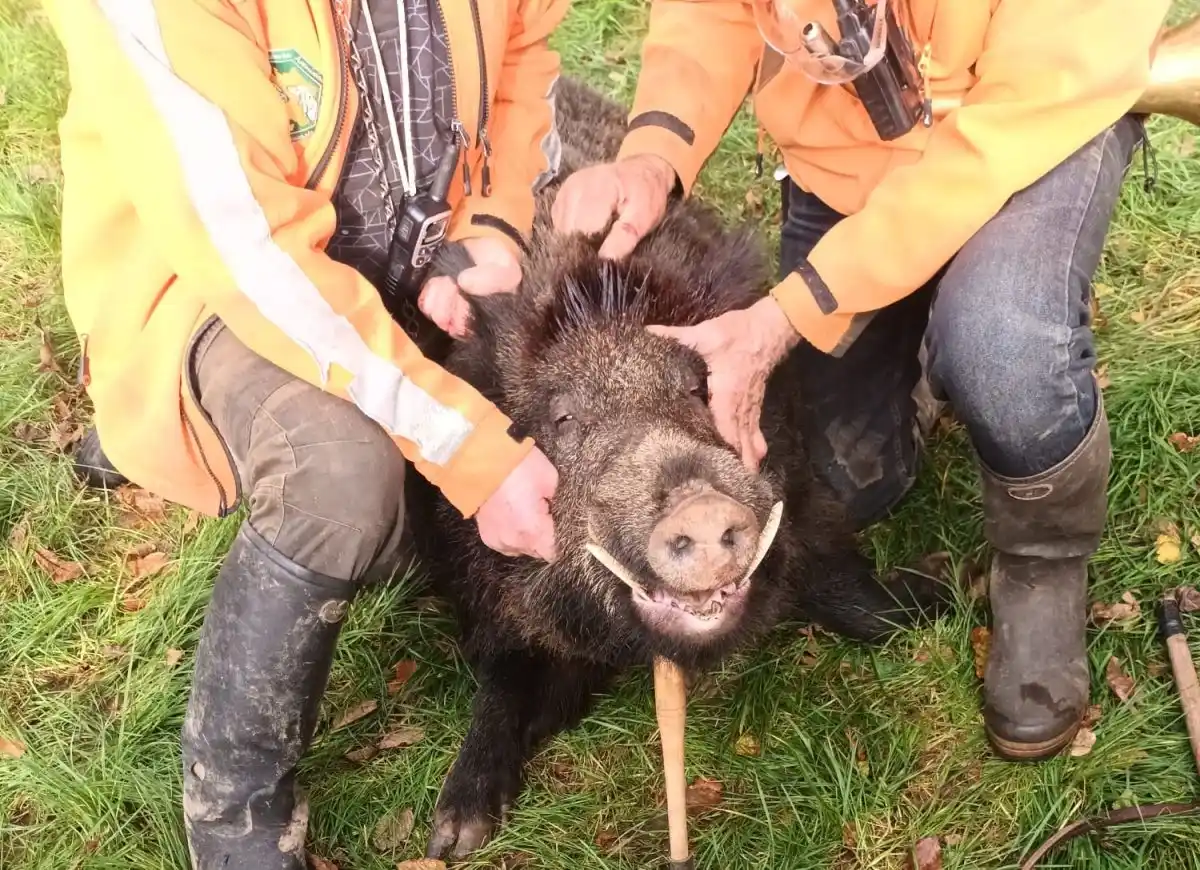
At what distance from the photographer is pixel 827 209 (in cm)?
335

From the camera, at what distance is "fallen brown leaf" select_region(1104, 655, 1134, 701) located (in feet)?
9.97

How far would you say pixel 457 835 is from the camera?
304cm

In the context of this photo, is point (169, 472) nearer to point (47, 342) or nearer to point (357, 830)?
point (357, 830)

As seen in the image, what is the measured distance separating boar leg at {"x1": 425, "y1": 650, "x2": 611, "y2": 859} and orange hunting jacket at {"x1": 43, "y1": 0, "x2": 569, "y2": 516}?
885 mm

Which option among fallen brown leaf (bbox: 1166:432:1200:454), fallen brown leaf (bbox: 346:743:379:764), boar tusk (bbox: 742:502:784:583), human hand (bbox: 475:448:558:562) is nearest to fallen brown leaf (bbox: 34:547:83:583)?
fallen brown leaf (bbox: 346:743:379:764)

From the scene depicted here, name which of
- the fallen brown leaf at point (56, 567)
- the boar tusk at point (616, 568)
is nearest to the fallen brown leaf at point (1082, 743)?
the boar tusk at point (616, 568)

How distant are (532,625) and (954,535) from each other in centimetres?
143

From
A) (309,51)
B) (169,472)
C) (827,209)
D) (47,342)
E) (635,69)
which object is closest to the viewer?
(309,51)

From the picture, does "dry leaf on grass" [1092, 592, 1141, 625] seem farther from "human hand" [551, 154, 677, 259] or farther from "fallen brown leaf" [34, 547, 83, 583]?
"fallen brown leaf" [34, 547, 83, 583]

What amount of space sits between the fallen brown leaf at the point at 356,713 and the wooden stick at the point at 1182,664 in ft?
7.36

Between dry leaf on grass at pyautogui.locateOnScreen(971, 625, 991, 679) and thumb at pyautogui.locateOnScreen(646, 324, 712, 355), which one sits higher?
thumb at pyautogui.locateOnScreen(646, 324, 712, 355)

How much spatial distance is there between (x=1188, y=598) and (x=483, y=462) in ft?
6.84

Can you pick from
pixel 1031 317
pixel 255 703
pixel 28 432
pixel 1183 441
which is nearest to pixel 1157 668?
pixel 1183 441

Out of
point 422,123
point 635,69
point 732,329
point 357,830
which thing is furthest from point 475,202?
point 635,69
